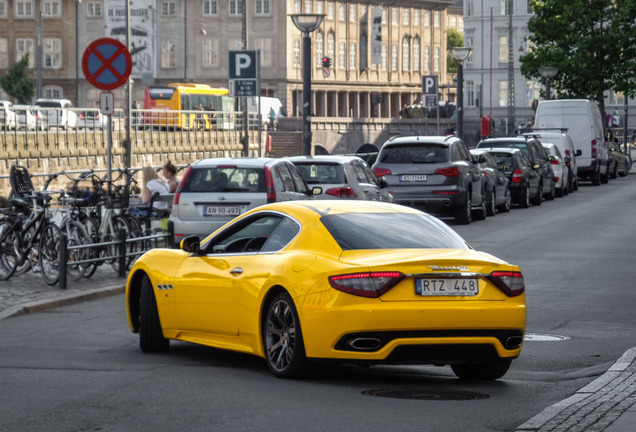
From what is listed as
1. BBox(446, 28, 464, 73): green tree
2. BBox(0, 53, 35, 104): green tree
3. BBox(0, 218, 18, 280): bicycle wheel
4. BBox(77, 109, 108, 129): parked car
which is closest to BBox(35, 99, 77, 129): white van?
BBox(77, 109, 108, 129): parked car

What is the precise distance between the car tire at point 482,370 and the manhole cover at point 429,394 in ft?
1.77

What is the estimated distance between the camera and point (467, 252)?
31.6 ft

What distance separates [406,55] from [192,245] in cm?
11933

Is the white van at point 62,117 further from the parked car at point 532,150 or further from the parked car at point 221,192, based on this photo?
the parked car at point 221,192

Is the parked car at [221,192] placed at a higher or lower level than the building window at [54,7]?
lower

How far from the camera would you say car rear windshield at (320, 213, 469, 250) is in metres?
9.63

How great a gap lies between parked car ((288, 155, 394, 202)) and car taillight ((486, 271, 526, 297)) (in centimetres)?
1382

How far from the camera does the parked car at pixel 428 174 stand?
2795 cm

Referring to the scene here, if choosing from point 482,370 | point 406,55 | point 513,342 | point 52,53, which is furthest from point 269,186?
point 406,55

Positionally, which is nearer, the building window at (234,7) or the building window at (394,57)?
the building window at (234,7)

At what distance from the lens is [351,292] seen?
29.7ft

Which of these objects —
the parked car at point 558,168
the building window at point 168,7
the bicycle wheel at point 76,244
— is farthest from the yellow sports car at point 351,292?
the building window at point 168,7

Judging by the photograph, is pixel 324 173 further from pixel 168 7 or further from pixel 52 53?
pixel 168 7

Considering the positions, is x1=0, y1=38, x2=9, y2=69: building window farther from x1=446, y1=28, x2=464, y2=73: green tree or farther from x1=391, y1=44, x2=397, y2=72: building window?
x1=446, y1=28, x2=464, y2=73: green tree
